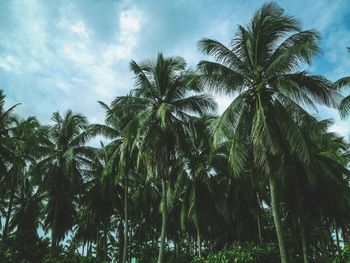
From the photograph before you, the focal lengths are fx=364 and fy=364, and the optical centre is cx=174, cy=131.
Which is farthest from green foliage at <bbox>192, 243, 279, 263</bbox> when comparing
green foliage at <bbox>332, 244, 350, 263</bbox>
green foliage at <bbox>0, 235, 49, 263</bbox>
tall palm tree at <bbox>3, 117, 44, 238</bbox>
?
tall palm tree at <bbox>3, 117, 44, 238</bbox>

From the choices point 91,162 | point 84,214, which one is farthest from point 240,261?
point 84,214

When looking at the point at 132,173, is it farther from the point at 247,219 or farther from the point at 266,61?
the point at 266,61

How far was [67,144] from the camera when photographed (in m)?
27.4

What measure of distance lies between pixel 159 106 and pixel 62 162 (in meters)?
11.0

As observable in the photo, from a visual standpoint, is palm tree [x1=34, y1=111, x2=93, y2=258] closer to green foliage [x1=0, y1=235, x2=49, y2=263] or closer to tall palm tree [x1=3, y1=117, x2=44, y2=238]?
tall palm tree [x1=3, y1=117, x2=44, y2=238]

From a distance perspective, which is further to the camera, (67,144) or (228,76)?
(67,144)

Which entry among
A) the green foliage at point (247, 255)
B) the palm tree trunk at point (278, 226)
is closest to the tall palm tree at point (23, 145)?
the green foliage at point (247, 255)

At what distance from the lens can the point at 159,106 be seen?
19.7 metres

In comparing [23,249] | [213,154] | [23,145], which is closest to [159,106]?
[213,154]

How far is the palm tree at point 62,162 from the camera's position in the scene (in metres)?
26.0

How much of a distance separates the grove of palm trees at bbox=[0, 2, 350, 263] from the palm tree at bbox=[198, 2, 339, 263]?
0.04 m

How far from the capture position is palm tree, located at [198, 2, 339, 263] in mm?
A: 14180

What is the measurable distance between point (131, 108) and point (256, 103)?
7511 millimetres

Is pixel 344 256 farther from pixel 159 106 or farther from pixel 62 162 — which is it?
pixel 62 162
